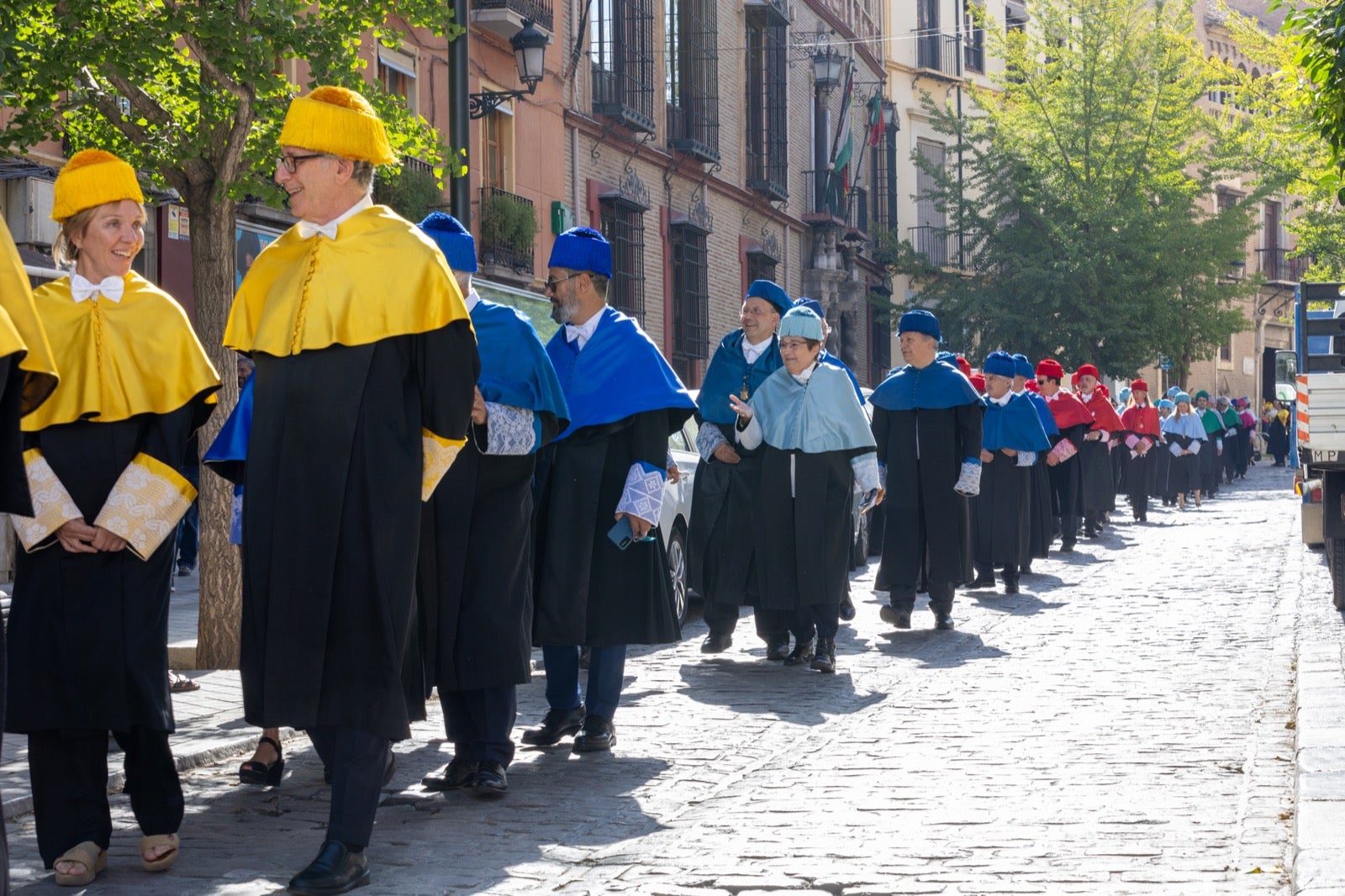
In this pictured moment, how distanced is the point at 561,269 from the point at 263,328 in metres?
2.28

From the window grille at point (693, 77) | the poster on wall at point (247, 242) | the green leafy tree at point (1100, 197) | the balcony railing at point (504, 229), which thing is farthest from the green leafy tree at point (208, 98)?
the green leafy tree at point (1100, 197)

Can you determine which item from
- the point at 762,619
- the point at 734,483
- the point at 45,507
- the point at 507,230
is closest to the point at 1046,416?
the point at 507,230

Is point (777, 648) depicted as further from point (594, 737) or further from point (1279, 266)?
point (1279, 266)

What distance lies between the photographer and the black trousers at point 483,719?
647 cm

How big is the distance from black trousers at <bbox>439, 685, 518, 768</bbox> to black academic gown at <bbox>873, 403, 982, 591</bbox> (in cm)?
585

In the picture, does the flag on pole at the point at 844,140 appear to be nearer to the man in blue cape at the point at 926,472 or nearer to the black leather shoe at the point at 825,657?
the man in blue cape at the point at 926,472

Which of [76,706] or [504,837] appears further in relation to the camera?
[504,837]

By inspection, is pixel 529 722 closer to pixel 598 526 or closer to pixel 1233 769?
pixel 598 526

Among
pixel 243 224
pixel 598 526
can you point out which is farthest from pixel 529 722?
pixel 243 224

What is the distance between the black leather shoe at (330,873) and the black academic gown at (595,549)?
2107mm

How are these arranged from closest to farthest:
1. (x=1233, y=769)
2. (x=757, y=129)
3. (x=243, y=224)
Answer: (x=1233, y=769), (x=243, y=224), (x=757, y=129)

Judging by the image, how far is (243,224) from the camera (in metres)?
17.2

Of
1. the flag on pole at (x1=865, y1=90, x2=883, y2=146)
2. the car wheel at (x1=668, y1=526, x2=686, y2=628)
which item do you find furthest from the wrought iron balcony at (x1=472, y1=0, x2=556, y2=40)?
the flag on pole at (x1=865, y1=90, x2=883, y2=146)

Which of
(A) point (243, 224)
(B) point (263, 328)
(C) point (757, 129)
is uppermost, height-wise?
(C) point (757, 129)
